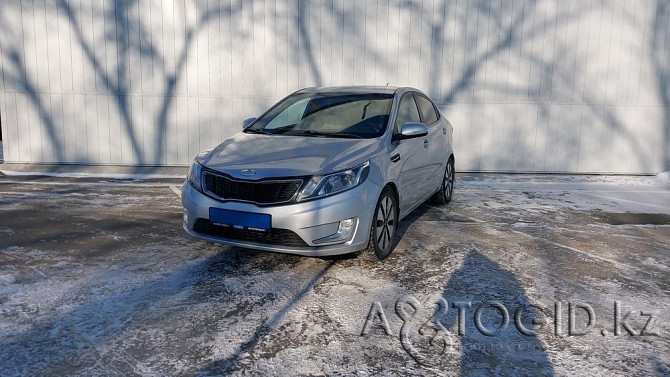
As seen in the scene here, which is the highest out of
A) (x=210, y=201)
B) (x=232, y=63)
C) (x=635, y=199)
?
(x=232, y=63)

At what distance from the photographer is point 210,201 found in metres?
4.55

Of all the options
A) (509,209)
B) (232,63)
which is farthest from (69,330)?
(232,63)

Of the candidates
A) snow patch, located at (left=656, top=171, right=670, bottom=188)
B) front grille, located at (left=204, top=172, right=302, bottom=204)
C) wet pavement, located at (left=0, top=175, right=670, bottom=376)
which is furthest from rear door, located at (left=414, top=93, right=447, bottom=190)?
snow patch, located at (left=656, top=171, right=670, bottom=188)

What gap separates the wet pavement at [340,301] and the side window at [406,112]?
1161mm

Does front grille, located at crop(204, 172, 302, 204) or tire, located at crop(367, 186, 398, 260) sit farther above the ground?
front grille, located at crop(204, 172, 302, 204)

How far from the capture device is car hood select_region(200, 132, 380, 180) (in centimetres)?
448

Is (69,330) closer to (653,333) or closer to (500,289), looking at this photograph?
(500,289)

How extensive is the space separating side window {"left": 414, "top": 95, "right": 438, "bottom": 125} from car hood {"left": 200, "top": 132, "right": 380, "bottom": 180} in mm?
1573

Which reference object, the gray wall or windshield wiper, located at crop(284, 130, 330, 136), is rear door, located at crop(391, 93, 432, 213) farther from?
the gray wall

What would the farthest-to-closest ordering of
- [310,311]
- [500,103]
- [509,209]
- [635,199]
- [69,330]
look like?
[500,103] < [635,199] < [509,209] < [310,311] < [69,330]

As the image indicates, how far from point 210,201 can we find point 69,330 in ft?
4.66

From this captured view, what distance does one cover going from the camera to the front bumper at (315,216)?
431cm

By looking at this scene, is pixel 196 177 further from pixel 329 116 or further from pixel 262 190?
pixel 329 116

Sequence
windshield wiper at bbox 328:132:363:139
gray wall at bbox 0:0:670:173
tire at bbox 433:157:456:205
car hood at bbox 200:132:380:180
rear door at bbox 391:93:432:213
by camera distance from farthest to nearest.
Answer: gray wall at bbox 0:0:670:173 → tire at bbox 433:157:456:205 → rear door at bbox 391:93:432:213 → windshield wiper at bbox 328:132:363:139 → car hood at bbox 200:132:380:180
